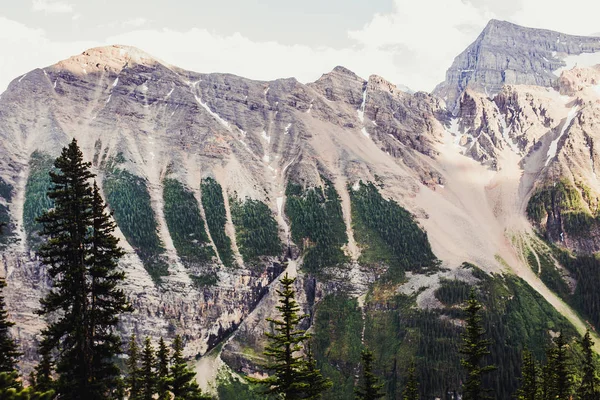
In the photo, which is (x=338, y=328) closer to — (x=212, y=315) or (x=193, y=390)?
(x=212, y=315)

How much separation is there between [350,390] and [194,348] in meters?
58.7

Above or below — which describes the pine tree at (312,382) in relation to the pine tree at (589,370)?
above

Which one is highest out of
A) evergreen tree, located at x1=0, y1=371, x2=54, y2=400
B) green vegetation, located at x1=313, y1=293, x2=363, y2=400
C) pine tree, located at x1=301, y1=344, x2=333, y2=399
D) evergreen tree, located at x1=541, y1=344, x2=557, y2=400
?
evergreen tree, located at x1=0, y1=371, x2=54, y2=400

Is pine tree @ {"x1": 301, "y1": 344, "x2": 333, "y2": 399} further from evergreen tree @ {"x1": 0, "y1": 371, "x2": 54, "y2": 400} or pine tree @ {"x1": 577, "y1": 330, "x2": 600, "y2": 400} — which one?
pine tree @ {"x1": 577, "y1": 330, "x2": 600, "y2": 400}

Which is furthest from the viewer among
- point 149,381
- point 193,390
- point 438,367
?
point 438,367

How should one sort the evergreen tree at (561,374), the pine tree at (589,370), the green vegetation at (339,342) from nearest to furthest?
the pine tree at (589,370), the evergreen tree at (561,374), the green vegetation at (339,342)

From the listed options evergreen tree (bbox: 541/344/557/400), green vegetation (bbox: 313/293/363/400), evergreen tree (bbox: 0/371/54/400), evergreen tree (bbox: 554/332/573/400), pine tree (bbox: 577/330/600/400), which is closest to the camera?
evergreen tree (bbox: 0/371/54/400)

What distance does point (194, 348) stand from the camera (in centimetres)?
18950

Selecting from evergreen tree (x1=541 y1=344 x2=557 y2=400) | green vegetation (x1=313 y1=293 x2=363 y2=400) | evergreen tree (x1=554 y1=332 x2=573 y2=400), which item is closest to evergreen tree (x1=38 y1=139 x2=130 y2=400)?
evergreen tree (x1=554 y1=332 x2=573 y2=400)

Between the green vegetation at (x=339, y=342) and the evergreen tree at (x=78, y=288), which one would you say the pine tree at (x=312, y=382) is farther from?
the green vegetation at (x=339, y=342)

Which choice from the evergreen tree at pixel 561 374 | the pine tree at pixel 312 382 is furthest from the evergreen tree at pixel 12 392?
the evergreen tree at pixel 561 374

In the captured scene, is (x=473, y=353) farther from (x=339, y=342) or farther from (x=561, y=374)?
(x=339, y=342)

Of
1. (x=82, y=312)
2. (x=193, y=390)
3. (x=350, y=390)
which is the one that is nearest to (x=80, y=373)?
(x=82, y=312)

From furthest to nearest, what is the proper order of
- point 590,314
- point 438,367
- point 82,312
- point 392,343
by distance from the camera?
point 590,314 < point 392,343 < point 438,367 < point 82,312
